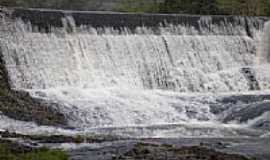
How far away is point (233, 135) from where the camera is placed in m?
20.9

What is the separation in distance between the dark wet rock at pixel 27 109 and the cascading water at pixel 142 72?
0.58 meters

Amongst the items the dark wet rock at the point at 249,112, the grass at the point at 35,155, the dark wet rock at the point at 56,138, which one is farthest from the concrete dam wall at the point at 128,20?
the grass at the point at 35,155

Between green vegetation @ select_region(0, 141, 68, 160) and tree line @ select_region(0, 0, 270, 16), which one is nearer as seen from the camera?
green vegetation @ select_region(0, 141, 68, 160)

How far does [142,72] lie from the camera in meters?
31.6

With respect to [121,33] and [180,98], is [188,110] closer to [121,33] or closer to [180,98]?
[180,98]

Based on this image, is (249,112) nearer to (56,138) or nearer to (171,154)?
(56,138)

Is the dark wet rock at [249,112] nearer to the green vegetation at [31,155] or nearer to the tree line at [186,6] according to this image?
the green vegetation at [31,155]

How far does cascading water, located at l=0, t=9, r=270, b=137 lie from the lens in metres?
25.0

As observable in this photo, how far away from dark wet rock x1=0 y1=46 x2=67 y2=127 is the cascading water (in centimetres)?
58

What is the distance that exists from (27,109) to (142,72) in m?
9.26

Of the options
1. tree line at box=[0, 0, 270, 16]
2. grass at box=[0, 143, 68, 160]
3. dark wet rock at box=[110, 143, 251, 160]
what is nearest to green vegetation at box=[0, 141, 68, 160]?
grass at box=[0, 143, 68, 160]

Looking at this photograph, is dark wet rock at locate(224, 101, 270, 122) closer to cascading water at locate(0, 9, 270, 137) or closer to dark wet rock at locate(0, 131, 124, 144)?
cascading water at locate(0, 9, 270, 137)

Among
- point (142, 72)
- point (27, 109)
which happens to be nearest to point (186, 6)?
point (142, 72)

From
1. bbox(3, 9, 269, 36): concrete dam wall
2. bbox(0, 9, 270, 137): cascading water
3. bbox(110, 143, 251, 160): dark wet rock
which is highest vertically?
bbox(3, 9, 269, 36): concrete dam wall
